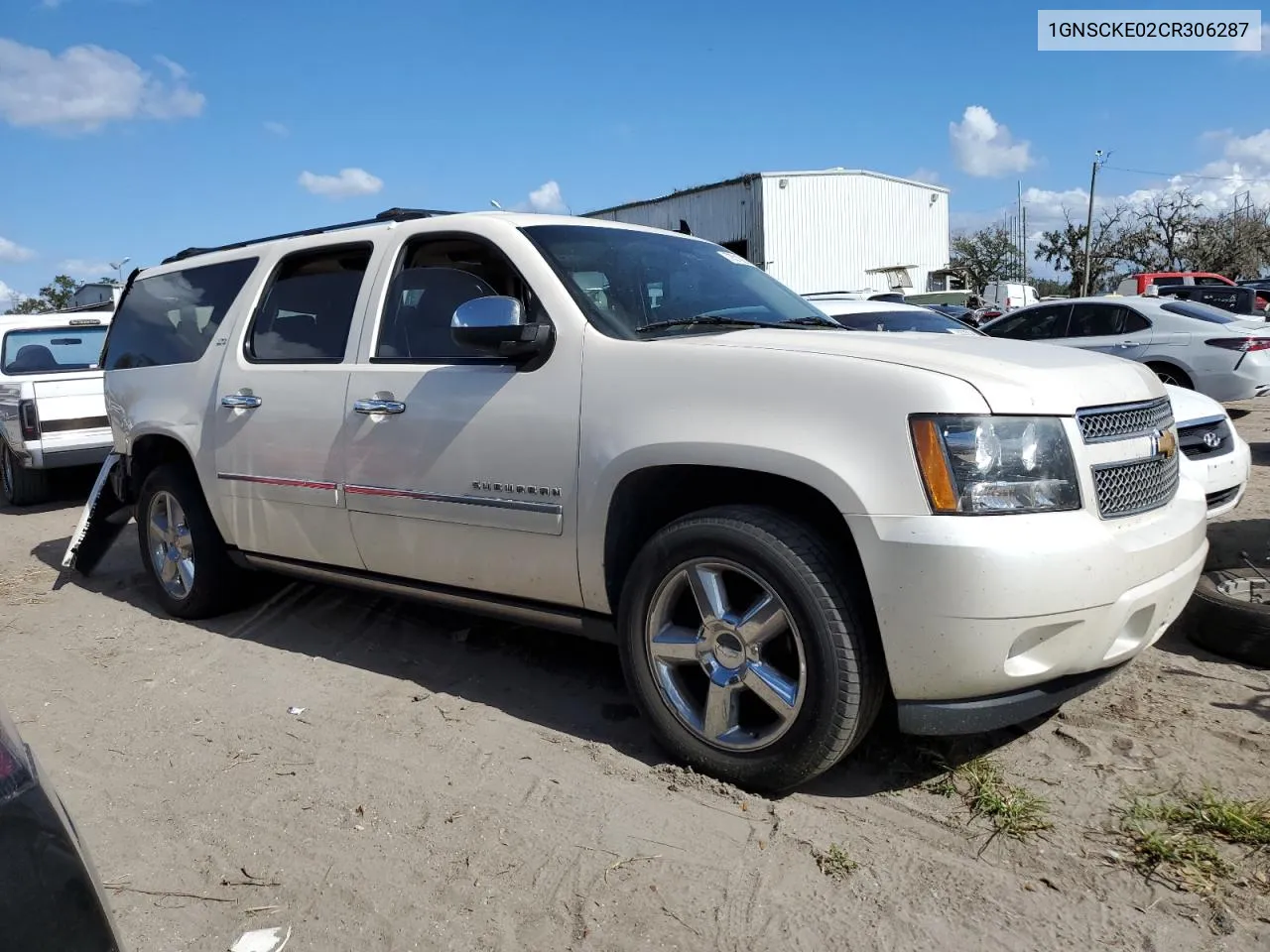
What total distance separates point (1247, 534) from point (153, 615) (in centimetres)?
555

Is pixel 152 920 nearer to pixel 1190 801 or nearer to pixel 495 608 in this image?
pixel 495 608

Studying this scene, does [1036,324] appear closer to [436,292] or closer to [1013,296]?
[436,292]

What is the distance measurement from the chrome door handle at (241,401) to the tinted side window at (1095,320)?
31.9ft

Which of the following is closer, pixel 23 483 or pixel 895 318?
pixel 23 483

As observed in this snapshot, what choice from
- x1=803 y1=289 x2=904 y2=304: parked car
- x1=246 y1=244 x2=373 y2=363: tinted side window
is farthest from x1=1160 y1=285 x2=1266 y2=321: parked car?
x1=246 y1=244 x2=373 y2=363: tinted side window

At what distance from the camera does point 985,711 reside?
2.56 m

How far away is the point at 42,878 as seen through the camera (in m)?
1.24

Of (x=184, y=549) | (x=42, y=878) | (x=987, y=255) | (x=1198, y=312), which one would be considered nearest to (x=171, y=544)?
(x=184, y=549)

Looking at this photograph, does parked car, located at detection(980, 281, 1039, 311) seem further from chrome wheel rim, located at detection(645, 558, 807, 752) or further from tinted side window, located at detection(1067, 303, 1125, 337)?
chrome wheel rim, located at detection(645, 558, 807, 752)

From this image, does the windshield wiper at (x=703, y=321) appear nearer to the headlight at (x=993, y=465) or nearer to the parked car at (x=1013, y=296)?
the headlight at (x=993, y=465)

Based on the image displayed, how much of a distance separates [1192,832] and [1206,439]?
9.94 ft

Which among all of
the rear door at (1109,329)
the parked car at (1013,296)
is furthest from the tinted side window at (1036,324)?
the parked car at (1013,296)

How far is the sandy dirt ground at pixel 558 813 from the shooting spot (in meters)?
2.32

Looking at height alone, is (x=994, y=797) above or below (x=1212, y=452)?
below
